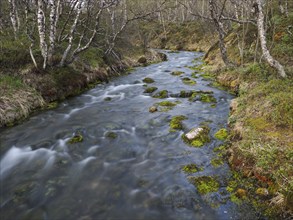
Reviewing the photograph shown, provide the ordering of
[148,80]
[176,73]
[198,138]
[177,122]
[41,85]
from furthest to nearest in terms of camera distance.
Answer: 1. [176,73]
2. [148,80]
3. [41,85]
4. [177,122]
5. [198,138]

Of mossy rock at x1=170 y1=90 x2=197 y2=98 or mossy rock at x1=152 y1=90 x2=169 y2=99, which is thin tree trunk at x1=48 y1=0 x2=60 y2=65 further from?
mossy rock at x1=170 y1=90 x2=197 y2=98

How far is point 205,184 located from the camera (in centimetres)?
599

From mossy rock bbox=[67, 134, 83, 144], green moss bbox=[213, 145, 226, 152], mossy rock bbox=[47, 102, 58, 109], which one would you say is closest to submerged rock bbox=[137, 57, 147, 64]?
mossy rock bbox=[47, 102, 58, 109]

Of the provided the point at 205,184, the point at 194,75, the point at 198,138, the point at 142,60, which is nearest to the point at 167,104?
the point at 198,138

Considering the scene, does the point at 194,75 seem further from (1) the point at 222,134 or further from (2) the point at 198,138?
(2) the point at 198,138

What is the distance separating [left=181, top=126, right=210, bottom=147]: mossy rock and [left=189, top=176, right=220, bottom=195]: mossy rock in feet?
5.53

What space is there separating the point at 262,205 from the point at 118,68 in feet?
51.8

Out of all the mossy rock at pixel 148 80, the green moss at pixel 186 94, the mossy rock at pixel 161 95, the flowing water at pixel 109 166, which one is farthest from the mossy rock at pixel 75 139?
the mossy rock at pixel 148 80

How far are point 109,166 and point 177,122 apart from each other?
10.8 feet

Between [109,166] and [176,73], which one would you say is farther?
[176,73]

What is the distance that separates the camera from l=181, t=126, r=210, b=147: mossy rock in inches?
311

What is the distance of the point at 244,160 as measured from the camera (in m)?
6.42

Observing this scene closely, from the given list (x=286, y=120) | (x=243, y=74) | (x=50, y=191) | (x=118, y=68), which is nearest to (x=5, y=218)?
(x=50, y=191)

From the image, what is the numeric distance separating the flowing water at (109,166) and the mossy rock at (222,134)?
0.22 metres
